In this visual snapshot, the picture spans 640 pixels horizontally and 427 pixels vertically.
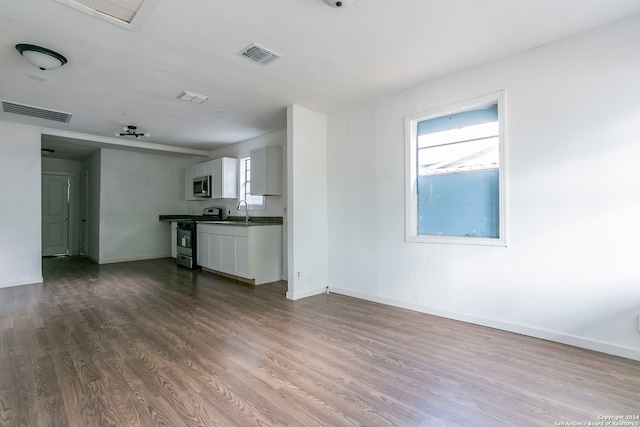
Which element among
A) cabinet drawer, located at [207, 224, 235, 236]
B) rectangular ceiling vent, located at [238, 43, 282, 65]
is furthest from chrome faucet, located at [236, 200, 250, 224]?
rectangular ceiling vent, located at [238, 43, 282, 65]

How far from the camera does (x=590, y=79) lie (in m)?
2.43

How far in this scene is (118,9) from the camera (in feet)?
6.97

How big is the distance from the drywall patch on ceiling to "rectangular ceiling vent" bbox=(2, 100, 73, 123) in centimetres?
285

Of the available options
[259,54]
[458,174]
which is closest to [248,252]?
[259,54]

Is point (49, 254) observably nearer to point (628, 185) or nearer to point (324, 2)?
point (324, 2)

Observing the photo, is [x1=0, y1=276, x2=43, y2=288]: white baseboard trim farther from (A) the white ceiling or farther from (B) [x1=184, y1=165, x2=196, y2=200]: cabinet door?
(B) [x1=184, y1=165, x2=196, y2=200]: cabinet door

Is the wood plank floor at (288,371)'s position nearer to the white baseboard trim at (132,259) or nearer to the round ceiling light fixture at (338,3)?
the round ceiling light fixture at (338,3)

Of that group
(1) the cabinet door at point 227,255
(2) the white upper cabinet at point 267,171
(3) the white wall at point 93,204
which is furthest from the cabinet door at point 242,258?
(3) the white wall at point 93,204

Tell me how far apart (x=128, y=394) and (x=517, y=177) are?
335 centimetres

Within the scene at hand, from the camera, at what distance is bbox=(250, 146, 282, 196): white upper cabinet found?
16.6 ft

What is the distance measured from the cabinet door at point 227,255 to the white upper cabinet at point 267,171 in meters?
0.93

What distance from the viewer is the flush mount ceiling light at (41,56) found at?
2.53 meters

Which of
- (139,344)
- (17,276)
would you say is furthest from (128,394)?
(17,276)

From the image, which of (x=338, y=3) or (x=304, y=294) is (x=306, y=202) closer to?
(x=304, y=294)
